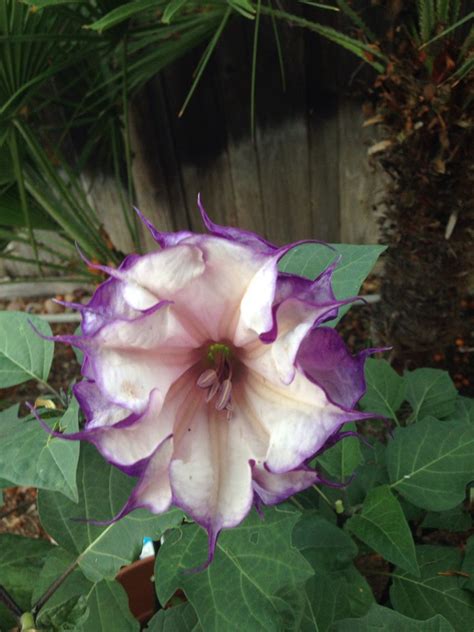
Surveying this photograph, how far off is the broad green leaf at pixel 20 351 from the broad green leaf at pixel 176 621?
307mm

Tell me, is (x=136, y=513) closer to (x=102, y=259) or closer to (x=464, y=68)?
(x=464, y=68)

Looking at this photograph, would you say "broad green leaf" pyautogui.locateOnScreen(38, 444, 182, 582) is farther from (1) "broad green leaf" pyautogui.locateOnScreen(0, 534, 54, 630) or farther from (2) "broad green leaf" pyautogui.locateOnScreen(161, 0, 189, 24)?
(2) "broad green leaf" pyautogui.locateOnScreen(161, 0, 189, 24)

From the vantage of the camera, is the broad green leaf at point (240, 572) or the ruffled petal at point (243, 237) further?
the broad green leaf at point (240, 572)

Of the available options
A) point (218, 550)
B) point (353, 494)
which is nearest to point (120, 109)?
point (353, 494)

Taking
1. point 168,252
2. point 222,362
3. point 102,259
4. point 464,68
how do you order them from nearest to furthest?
point 168,252, point 222,362, point 464,68, point 102,259

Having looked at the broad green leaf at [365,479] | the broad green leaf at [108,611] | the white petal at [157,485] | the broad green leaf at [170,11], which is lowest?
the broad green leaf at [365,479]

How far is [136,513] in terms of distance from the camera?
0.62 metres

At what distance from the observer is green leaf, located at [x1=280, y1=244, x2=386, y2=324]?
24.0 inches

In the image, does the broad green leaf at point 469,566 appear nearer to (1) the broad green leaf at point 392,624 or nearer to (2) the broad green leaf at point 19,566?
(1) the broad green leaf at point 392,624

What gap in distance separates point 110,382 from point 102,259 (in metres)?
1.35

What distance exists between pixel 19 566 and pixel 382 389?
0.59 meters

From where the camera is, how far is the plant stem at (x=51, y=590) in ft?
2.05

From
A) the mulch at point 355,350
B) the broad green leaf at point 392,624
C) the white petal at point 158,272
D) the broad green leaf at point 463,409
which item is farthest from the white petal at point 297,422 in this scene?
the mulch at point 355,350

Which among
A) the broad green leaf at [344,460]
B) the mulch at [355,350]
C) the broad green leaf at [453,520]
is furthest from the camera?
the mulch at [355,350]
